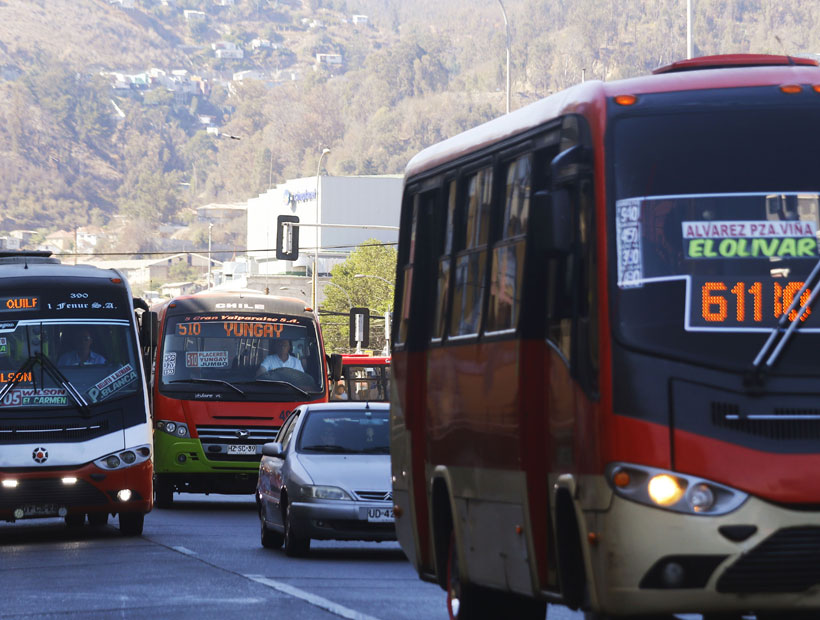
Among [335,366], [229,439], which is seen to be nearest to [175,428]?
[229,439]

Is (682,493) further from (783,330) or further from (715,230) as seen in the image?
(715,230)

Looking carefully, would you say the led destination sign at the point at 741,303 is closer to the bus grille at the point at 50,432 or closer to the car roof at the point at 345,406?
the car roof at the point at 345,406

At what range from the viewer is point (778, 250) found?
25.0ft

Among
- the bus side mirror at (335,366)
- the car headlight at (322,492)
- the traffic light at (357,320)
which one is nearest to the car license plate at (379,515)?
the car headlight at (322,492)

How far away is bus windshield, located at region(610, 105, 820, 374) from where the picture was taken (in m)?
7.52

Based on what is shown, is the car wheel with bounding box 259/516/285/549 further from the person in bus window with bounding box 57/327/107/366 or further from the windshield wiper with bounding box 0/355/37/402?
the windshield wiper with bounding box 0/355/37/402

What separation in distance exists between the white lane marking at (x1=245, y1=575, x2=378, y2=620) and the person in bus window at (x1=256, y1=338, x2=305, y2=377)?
10.4 m

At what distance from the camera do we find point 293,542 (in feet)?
55.7

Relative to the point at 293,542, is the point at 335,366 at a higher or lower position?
higher

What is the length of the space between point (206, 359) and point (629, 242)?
17.8m

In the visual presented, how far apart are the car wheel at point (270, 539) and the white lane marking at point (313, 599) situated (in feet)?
10.6

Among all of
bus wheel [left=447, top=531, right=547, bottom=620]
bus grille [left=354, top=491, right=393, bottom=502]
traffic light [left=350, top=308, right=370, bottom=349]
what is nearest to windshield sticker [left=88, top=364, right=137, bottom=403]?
bus grille [left=354, top=491, right=393, bottom=502]

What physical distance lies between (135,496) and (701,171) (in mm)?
12077

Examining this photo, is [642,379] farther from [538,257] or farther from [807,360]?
[538,257]
